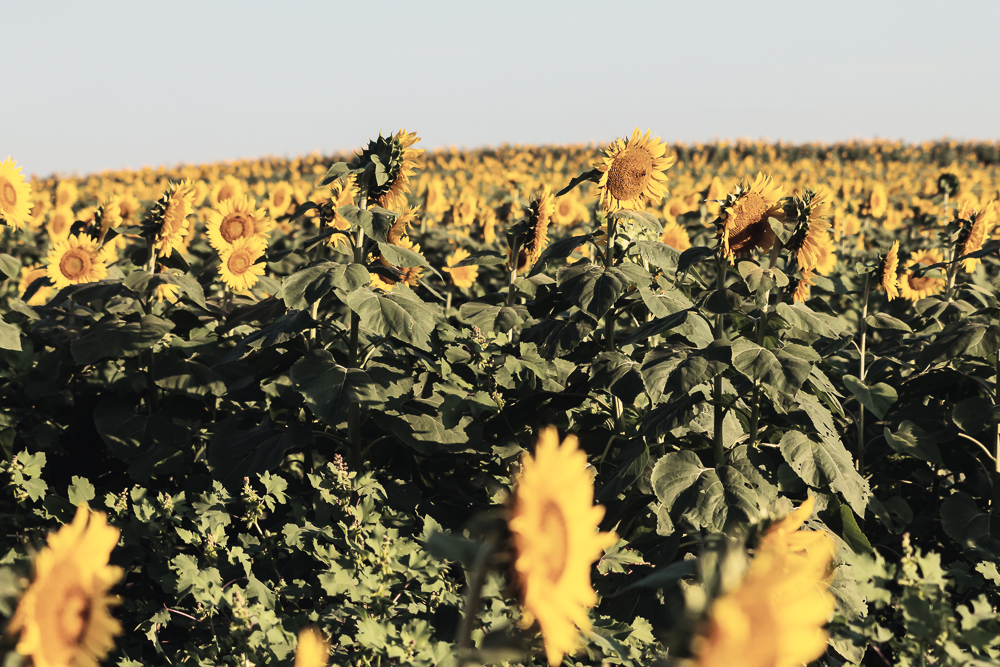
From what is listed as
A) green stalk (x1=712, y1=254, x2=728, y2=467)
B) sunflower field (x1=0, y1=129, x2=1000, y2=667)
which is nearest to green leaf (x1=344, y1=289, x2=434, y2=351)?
sunflower field (x1=0, y1=129, x2=1000, y2=667)

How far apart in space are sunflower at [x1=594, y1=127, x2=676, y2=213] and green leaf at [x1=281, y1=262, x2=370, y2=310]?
1.07m

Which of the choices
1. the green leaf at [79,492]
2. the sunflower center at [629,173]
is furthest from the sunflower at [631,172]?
the green leaf at [79,492]

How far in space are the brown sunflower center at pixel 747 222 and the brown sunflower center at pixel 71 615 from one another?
2.42 m

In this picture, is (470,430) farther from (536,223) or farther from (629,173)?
(629,173)

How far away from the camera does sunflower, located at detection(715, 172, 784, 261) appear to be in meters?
2.99

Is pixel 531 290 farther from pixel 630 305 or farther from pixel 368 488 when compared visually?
pixel 368 488

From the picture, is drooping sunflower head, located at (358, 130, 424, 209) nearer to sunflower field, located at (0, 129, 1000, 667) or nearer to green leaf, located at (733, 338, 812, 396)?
sunflower field, located at (0, 129, 1000, 667)

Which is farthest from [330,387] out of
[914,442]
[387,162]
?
[914,442]

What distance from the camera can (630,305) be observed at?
3.58 m

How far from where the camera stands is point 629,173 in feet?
11.4

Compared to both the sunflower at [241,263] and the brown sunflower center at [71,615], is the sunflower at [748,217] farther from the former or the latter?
the sunflower at [241,263]

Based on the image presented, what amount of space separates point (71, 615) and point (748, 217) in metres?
2.52

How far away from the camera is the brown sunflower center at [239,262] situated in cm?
446

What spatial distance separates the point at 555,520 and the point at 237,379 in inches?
131
